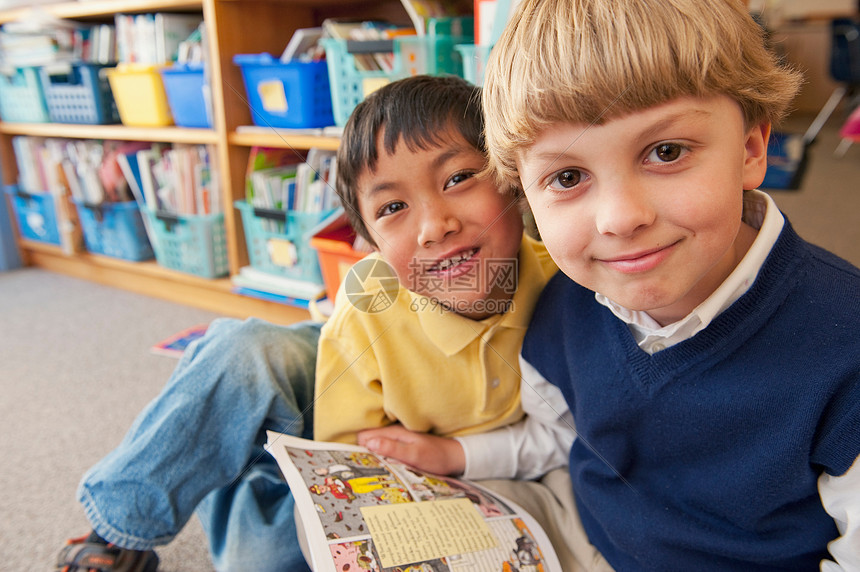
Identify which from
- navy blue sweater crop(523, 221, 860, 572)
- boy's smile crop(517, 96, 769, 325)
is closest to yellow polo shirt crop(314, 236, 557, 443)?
navy blue sweater crop(523, 221, 860, 572)

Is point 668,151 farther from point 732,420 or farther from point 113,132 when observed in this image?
point 113,132

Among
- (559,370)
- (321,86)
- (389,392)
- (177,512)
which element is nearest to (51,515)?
(177,512)

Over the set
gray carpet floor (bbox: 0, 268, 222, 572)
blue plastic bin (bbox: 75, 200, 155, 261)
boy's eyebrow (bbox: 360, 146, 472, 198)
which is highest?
boy's eyebrow (bbox: 360, 146, 472, 198)

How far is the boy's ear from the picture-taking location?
48 centimetres

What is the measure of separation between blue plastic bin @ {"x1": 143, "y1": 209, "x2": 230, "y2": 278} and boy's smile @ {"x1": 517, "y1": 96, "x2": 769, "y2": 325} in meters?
1.39

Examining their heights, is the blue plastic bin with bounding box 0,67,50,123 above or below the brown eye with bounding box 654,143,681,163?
below

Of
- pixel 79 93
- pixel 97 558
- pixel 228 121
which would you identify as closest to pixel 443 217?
pixel 97 558

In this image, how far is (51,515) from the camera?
37.9 inches

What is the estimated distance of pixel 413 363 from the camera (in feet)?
2.39

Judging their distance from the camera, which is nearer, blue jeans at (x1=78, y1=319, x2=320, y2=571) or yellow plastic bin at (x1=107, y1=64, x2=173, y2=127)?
blue jeans at (x1=78, y1=319, x2=320, y2=571)

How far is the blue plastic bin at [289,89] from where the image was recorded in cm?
138

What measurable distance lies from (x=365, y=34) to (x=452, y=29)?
0.21 meters

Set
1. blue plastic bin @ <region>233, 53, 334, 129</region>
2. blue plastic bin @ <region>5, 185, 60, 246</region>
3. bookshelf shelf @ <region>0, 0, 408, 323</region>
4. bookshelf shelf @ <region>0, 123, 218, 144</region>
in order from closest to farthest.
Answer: blue plastic bin @ <region>233, 53, 334, 129</region>, bookshelf shelf @ <region>0, 0, 408, 323</region>, bookshelf shelf @ <region>0, 123, 218, 144</region>, blue plastic bin @ <region>5, 185, 60, 246</region>

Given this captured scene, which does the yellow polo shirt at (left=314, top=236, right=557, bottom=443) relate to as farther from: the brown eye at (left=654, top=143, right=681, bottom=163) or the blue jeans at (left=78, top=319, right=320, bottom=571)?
the brown eye at (left=654, top=143, right=681, bottom=163)
